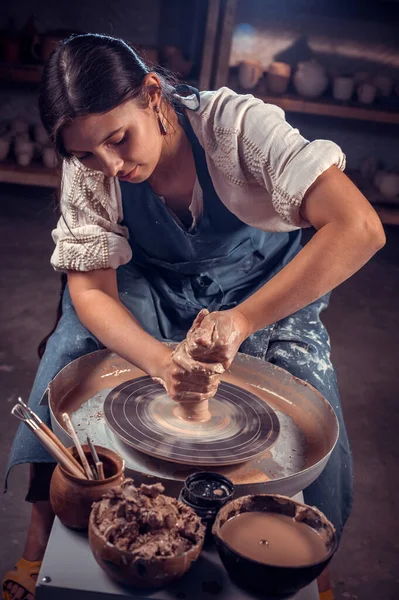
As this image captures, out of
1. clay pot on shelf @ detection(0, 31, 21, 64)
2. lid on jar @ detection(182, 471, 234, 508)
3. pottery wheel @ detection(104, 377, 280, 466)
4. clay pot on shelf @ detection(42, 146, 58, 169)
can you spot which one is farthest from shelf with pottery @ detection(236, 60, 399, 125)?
lid on jar @ detection(182, 471, 234, 508)

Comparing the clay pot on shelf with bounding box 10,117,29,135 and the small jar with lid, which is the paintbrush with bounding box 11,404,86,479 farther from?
the clay pot on shelf with bounding box 10,117,29,135

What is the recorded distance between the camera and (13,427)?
260cm

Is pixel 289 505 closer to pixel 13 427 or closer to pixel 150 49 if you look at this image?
pixel 13 427

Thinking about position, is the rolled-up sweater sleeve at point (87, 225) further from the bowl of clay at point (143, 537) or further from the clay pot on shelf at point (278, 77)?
the clay pot on shelf at point (278, 77)

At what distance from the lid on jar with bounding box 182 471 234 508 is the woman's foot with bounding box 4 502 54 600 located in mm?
633

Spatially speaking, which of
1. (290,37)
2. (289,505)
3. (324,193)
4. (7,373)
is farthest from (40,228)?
(289,505)

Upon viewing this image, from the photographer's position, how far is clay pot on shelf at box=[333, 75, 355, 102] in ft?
15.3

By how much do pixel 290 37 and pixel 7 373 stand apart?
3.21 m

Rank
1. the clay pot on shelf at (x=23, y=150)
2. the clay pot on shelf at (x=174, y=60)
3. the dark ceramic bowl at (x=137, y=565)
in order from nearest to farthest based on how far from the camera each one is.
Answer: the dark ceramic bowl at (x=137, y=565)
the clay pot on shelf at (x=174, y=60)
the clay pot on shelf at (x=23, y=150)

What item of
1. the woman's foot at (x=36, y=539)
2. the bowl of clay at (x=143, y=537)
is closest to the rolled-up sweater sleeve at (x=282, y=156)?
the bowl of clay at (x=143, y=537)

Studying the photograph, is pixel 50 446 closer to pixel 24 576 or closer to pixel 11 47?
pixel 24 576

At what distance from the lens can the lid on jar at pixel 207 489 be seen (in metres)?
1.24

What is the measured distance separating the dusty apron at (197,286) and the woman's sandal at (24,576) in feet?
1.01

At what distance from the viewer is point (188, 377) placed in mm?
1499
